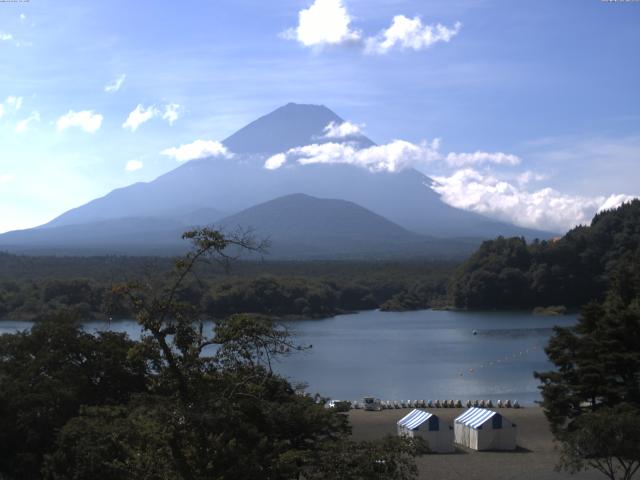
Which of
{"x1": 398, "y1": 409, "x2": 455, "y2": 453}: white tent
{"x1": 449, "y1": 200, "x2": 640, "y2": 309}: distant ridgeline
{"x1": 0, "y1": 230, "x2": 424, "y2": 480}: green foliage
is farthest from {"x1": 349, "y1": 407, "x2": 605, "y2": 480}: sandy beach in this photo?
{"x1": 449, "y1": 200, "x2": 640, "y2": 309}: distant ridgeline

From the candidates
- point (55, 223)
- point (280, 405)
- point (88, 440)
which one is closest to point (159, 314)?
point (88, 440)

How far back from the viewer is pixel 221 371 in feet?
17.0

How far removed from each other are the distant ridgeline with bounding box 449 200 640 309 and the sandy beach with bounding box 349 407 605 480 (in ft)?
93.3

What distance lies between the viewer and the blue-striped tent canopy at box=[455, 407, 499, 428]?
12.8 metres

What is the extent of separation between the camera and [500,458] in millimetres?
12070

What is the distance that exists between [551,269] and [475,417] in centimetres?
3137

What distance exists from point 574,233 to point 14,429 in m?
41.7

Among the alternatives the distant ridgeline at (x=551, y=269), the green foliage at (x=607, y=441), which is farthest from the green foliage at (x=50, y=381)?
the distant ridgeline at (x=551, y=269)

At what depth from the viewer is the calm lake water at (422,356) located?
2067 cm

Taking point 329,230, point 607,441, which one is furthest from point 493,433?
point 329,230

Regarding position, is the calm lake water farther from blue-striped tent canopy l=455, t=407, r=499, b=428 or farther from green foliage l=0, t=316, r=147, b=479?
green foliage l=0, t=316, r=147, b=479

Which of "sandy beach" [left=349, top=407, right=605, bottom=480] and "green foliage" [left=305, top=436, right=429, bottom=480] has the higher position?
"green foliage" [left=305, top=436, right=429, bottom=480]

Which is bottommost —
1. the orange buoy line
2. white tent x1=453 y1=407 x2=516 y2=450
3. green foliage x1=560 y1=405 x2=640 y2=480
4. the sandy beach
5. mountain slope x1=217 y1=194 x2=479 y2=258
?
the orange buoy line

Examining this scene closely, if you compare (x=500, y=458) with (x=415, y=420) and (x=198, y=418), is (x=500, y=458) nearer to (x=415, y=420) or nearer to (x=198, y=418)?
(x=415, y=420)
